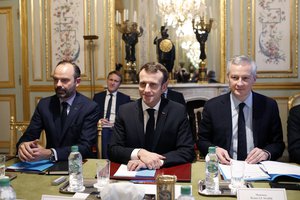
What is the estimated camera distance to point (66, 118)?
2.50 meters

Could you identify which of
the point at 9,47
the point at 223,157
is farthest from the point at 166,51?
the point at 223,157

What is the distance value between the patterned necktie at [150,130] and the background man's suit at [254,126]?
0.37m

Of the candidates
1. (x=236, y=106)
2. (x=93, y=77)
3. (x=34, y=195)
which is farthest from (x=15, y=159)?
(x=93, y=77)

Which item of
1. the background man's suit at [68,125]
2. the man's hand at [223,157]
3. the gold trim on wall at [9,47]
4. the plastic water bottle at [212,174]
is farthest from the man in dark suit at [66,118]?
the gold trim on wall at [9,47]

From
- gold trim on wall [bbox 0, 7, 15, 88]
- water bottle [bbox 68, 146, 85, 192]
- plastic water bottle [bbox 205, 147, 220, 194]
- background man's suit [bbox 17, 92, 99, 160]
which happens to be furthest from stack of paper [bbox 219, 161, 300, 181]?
gold trim on wall [bbox 0, 7, 15, 88]

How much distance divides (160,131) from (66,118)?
0.70m

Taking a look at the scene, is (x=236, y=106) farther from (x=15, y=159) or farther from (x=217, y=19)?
(x=217, y=19)

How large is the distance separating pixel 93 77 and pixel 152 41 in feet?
3.37

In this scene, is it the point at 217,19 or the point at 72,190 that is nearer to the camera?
the point at 72,190

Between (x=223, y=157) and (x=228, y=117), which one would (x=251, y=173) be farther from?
(x=228, y=117)

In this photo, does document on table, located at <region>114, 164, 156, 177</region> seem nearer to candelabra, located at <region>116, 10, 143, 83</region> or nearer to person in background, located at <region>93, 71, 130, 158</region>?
person in background, located at <region>93, 71, 130, 158</region>

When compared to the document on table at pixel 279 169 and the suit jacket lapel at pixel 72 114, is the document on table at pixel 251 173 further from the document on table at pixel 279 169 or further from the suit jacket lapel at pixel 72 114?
the suit jacket lapel at pixel 72 114

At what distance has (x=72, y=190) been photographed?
5.31 ft

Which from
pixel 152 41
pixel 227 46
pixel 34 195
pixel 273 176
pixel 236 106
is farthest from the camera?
pixel 152 41
